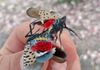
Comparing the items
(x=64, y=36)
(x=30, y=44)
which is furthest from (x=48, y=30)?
(x=64, y=36)

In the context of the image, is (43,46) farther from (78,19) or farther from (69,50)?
(78,19)

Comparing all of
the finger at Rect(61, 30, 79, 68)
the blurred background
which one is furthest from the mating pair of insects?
the blurred background

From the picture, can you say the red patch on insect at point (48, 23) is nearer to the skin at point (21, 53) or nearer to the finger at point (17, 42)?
the skin at point (21, 53)

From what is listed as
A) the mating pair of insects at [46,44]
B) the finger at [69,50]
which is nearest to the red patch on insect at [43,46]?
the mating pair of insects at [46,44]

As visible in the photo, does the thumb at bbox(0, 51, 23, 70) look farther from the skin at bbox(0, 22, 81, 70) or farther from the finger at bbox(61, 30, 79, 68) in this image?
the finger at bbox(61, 30, 79, 68)

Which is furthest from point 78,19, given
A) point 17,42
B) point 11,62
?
point 11,62

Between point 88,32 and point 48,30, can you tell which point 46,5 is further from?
point 48,30

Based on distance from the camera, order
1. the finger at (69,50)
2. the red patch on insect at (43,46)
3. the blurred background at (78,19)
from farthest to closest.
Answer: the blurred background at (78,19) < the finger at (69,50) < the red patch on insect at (43,46)
